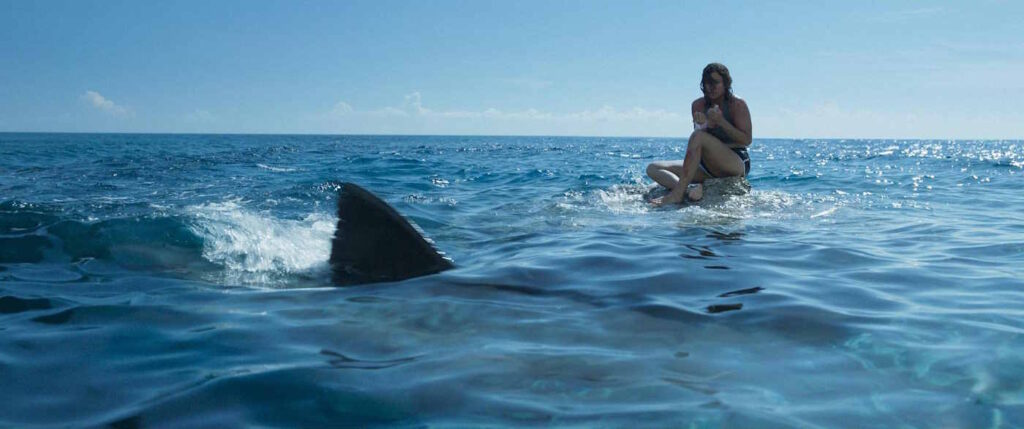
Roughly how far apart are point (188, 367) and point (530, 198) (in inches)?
299

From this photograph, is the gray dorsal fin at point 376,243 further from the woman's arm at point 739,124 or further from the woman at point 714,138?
the woman's arm at point 739,124

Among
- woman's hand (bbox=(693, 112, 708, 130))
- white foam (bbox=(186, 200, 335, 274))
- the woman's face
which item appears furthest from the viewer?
woman's hand (bbox=(693, 112, 708, 130))

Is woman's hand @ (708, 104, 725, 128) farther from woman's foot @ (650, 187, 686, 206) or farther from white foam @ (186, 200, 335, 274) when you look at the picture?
white foam @ (186, 200, 335, 274)

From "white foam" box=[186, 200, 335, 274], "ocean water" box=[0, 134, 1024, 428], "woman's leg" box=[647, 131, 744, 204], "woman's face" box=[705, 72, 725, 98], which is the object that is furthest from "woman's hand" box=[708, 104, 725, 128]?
"white foam" box=[186, 200, 335, 274]

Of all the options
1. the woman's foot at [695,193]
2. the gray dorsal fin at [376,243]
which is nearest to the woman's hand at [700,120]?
the woman's foot at [695,193]

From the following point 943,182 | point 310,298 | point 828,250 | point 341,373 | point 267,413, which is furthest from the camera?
point 943,182

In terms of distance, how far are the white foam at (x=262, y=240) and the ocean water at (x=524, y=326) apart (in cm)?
4

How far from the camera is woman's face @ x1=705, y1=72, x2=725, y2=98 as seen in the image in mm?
7793

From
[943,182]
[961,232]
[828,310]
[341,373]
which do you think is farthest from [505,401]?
[943,182]

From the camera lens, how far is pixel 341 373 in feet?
8.59

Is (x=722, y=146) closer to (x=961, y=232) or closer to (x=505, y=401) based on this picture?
(x=961, y=232)

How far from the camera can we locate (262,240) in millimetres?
5918

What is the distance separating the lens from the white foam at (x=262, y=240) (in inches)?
197

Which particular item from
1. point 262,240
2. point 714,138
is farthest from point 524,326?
point 714,138
